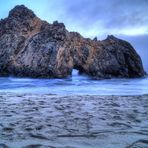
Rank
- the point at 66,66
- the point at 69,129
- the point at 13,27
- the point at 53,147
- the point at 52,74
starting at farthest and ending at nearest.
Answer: the point at 13,27 < the point at 66,66 < the point at 52,74 < the point at 69,129 < the point at 53,147

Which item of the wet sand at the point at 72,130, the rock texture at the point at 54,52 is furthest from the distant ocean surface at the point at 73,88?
the rock texture at the point at 54,52

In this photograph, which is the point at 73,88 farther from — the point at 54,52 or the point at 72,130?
the point at 54,52

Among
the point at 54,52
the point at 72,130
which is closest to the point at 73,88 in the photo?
the point at 72,130

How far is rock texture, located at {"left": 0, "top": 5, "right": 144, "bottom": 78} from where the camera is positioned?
136 feet

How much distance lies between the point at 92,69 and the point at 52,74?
10515 millimetres

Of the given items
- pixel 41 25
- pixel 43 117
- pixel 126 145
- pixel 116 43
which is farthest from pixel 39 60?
pixel 126 145

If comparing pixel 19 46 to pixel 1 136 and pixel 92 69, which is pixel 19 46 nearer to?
pixel 92 69

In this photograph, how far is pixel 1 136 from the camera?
518cm

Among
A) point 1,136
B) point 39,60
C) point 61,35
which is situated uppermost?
point 61,35

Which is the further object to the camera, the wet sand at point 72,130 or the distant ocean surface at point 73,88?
the distant ocean surface at point 73,88

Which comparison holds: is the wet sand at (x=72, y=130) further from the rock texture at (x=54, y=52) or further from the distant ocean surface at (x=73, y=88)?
the rock texture at (x=54, y=52)

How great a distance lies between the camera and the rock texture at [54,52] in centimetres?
4159

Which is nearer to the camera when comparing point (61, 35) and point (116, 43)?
point (61, 35)

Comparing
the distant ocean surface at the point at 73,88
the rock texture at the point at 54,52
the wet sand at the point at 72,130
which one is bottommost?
the wet sand at the point at 72,130
